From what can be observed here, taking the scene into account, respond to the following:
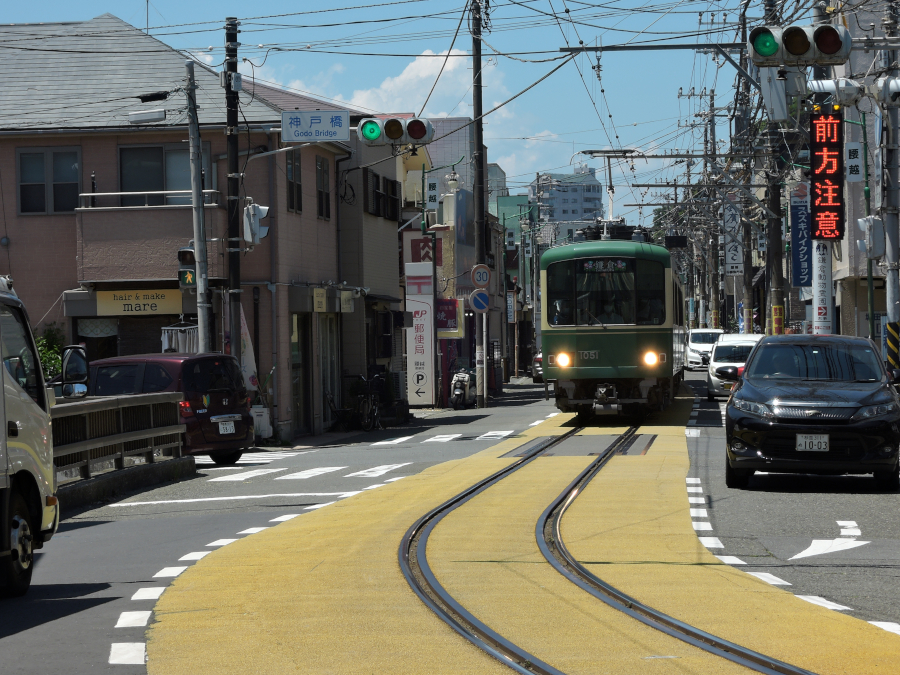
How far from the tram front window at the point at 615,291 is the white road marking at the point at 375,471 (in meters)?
7.00

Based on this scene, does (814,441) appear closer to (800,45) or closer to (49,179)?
(800,45)

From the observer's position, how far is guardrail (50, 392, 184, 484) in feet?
46.3

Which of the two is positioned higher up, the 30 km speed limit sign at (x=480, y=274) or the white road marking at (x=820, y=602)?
the 30 km speed limit sign at (x=480, y=274)

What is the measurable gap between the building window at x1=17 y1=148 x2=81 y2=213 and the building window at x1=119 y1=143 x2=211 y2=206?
1.14 metres

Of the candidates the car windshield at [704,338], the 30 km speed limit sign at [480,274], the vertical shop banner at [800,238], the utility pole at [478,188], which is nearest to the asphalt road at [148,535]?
the 30 km speed limit sign at [480,274]

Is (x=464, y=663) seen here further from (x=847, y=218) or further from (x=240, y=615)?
(x=847, y=218)

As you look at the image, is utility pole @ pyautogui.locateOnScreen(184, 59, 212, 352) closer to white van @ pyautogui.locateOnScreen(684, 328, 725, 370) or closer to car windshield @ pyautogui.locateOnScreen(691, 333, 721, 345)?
white van @ pyautogui.locateOnScreen(684, 328, 725, 370)

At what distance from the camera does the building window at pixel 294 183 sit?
2870 cm

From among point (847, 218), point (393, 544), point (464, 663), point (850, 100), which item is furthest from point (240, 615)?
point (847, 218)

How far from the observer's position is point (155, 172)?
2764 centimetres

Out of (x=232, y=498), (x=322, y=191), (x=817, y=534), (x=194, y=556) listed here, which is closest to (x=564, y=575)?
(x=817, y=534)

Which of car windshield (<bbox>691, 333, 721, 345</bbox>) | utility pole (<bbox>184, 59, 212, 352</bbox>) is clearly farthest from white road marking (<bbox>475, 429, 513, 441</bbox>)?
car windshield (<bbox>691, 333, 721, 345</bbox>)

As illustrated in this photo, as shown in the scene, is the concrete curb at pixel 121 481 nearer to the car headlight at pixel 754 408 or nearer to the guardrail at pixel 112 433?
the guardrail at pixel 112 433

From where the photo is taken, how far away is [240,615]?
7109 mm
